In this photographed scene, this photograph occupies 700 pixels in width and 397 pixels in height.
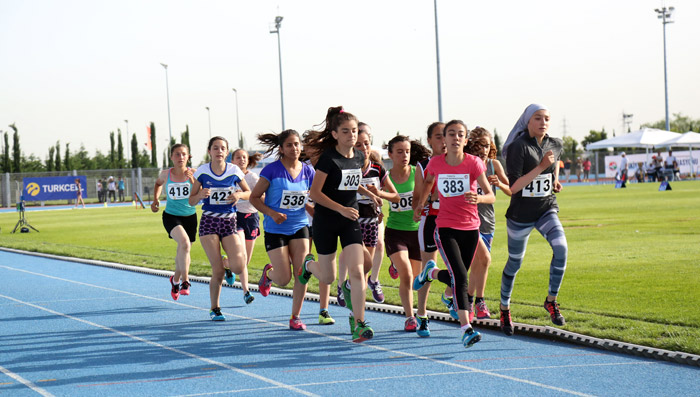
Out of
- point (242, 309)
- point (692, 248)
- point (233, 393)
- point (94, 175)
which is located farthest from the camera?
point (94, 175)

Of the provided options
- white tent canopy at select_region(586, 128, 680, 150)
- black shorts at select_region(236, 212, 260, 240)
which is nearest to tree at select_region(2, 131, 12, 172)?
white tent canopy at select_region(586, 128, 680, 150)

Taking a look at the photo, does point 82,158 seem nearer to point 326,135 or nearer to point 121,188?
point 121,188

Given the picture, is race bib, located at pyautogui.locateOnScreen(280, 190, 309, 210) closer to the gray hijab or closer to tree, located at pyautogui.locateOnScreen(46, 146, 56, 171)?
the gray hijab

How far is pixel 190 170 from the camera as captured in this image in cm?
1079

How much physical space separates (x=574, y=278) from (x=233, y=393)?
6852mm

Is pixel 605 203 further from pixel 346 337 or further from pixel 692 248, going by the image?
pixel 346 337

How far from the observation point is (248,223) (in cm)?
1223

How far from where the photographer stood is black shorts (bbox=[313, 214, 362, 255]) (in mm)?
7781

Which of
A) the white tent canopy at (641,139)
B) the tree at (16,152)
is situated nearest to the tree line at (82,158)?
the tree at (16,152)

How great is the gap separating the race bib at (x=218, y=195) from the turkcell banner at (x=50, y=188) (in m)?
52.2

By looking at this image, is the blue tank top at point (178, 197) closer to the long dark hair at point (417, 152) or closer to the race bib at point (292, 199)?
the race bib at point (292, 199)

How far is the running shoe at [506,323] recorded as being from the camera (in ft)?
26.1

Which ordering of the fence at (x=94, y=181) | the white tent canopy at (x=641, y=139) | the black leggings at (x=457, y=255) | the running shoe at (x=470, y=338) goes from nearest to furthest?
the running shoe at (x=470, y=338) → the black leggings at (x=457, y=255) → the white tent canopy at (x=641, y=139) → the fence at (x=94, y=181)

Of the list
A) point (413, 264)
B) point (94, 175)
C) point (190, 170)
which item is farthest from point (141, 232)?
point (94, 175)
